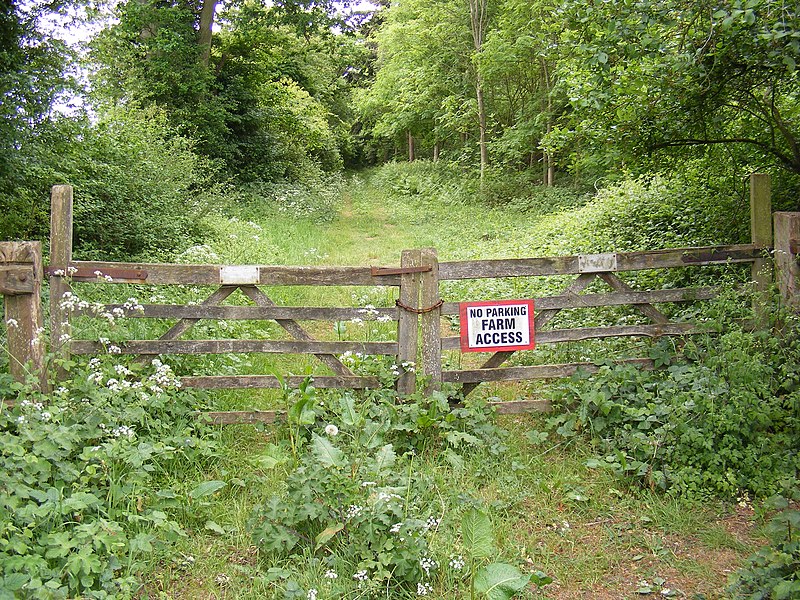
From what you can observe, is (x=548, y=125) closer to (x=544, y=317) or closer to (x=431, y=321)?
(x=544, y=317)

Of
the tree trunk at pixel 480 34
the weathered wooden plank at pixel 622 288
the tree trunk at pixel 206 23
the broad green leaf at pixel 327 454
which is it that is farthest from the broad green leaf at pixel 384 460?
the tree trunk at pixel 480 34

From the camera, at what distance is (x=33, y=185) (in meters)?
9.48

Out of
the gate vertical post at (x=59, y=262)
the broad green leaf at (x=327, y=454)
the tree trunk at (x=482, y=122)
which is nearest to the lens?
the broad green leaf at (x=327, y=454)

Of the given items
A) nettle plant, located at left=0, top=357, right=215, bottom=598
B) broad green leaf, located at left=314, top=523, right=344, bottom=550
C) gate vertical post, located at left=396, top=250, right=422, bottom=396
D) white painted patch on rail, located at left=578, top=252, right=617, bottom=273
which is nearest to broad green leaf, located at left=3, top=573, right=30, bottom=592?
nettle plant, located at left=0, top=357, right=215, bottom=598

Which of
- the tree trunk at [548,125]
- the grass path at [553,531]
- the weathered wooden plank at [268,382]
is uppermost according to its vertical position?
the tree trunk at [548,125]

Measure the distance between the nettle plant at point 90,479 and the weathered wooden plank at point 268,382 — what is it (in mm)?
178

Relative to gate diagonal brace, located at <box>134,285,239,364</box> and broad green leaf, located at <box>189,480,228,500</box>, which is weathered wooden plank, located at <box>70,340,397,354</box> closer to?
gate diagonal brace, located at <box>134,285,239,364</box>

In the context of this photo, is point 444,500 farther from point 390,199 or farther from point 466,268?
point 390,199

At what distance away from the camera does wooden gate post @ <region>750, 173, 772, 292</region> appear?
565 centimetres

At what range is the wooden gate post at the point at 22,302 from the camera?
4836mm

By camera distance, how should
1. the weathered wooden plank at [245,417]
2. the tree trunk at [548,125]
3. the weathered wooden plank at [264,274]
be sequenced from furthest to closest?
the tree trunk at [548,125] → the weathered wooden plank at [245,417] → the weathered wooden plank at [264,274]

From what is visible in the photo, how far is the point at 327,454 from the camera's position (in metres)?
4.04

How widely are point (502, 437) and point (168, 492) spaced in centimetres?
273

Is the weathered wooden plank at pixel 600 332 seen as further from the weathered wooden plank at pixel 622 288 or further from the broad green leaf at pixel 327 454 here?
the broad green leaf at pixel 327 454
